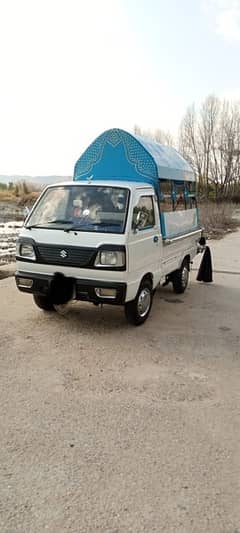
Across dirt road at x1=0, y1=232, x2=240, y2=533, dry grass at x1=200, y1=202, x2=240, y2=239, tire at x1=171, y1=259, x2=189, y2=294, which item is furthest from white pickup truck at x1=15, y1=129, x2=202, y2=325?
dry grass at x1=200, y1=202, x2=240, y2=239

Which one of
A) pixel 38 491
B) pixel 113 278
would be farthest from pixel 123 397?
pixel 113 278

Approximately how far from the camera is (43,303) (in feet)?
20.7

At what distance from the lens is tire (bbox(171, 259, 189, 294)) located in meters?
7.92

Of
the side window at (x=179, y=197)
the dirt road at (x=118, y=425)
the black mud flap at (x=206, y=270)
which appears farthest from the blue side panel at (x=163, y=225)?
the black mud flap at (x=206, y=270)

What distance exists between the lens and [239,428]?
3424mm

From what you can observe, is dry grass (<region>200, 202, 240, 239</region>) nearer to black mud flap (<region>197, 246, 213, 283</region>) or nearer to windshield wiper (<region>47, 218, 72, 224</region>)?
black mud flap (<region>197, 246, 213, 283</region>)

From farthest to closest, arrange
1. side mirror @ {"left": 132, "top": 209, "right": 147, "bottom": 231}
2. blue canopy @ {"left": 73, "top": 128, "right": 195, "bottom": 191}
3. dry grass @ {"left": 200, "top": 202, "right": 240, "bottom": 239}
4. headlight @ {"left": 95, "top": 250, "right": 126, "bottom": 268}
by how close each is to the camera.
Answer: dry grass @ {"left": 200, "top": 202, "right": 240, "bottom": 239} → blue canopy @ {"left": 73, "top": 128, "right": 195, "bottom": 191} → side mirror @ {"left": 132, "top": 209, "right": 147, "bottom": 231} → headlight @ {"left": 95, "top": 250, "right": 126, "bottom": 268}

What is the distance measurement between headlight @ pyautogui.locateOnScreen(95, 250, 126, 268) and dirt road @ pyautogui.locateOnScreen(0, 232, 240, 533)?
0.96 m

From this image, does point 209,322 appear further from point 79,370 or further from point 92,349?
point 79,370

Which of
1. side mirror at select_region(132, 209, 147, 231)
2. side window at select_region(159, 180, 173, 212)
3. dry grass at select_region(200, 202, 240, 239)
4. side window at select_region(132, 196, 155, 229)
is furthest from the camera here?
dry grass at select_region(200, 202, 240, 239)

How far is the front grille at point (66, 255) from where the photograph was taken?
17.1 feet

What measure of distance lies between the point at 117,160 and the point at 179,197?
1567mm

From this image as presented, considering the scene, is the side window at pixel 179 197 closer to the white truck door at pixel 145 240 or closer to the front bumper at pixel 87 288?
the white truck door at pixel 145 240

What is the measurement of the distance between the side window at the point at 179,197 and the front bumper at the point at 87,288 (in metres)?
2.71
